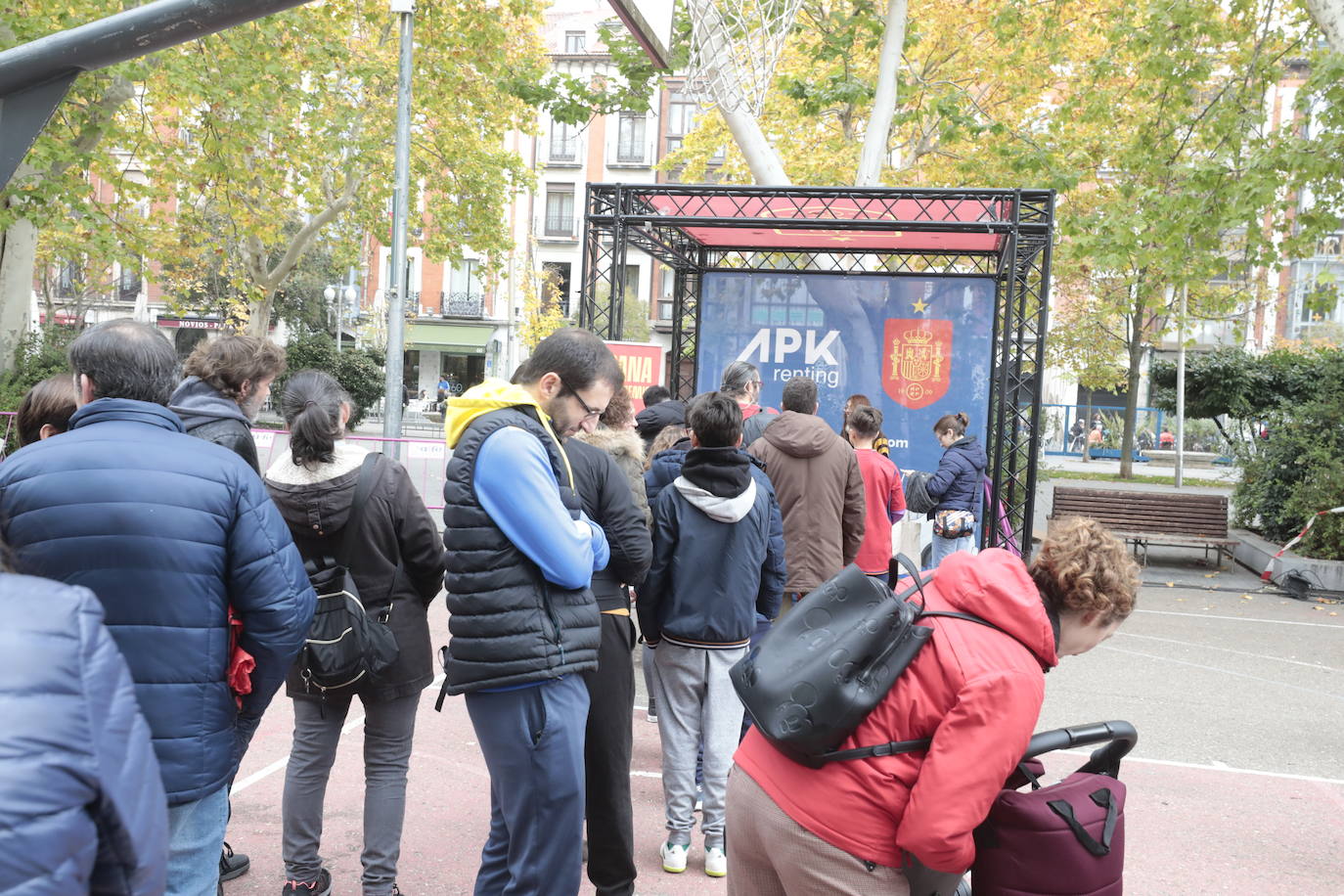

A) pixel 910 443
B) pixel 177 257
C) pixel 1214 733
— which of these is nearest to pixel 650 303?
pixel 177 257

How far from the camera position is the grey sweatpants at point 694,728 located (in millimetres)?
4277

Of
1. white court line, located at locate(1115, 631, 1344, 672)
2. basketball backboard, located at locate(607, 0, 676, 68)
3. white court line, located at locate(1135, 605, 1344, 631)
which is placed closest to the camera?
basketball backboard, located at locate(607, 0, 676, 68)

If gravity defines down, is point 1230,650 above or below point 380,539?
below

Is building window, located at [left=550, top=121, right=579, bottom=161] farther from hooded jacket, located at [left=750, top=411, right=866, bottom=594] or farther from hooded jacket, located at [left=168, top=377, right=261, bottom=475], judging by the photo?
hooded jacket, located at [left=168, top=377, right=261, bottom=475]

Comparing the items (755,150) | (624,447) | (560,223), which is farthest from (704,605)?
(560,223)

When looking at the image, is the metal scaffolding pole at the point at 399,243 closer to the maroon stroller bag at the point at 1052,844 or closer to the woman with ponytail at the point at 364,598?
the woman with ponytail at the point at 364,598

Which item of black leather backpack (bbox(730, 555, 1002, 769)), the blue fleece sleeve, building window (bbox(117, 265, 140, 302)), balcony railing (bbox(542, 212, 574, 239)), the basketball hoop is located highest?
balcony railing (bbox(542, 212, 574, 239))

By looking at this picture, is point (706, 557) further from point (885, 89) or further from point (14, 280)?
point (14, 280)

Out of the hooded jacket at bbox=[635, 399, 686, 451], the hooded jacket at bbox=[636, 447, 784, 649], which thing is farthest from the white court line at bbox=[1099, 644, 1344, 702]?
the hooded jacket at bbox=[636, 447, 784, 649]

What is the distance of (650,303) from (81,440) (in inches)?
1948

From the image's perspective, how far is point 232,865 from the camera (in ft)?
13.1

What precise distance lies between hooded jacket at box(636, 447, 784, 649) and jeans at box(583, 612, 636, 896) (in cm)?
67

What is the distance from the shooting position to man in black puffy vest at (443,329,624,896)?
2.86m

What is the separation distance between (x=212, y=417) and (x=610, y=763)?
5.51 ft
